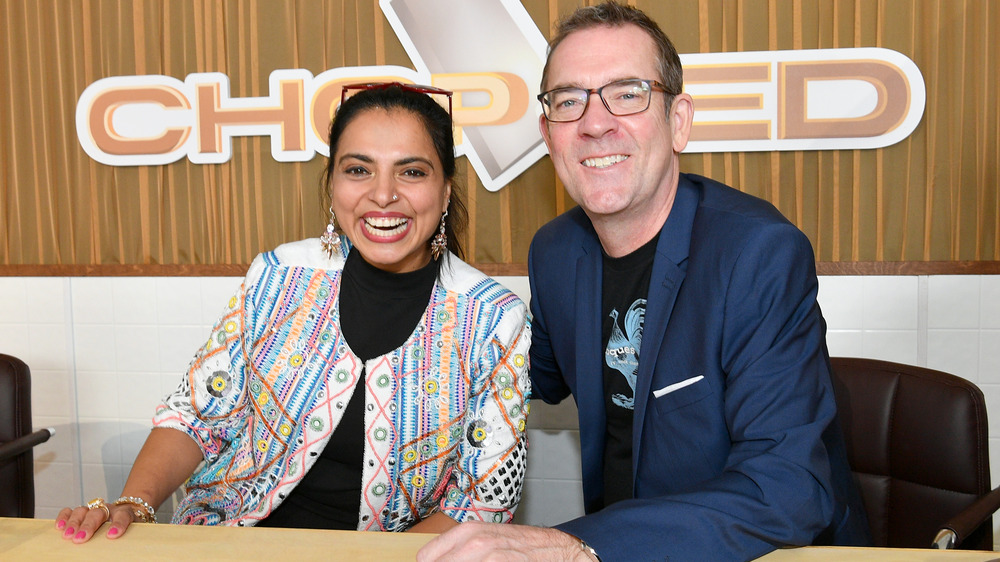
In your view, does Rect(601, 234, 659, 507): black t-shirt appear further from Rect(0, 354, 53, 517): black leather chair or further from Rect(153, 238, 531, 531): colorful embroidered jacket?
Rect(0, 354, 53, 517): black leather chair

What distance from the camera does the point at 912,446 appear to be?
1.80 metres

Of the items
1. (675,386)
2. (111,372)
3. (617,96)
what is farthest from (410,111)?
(111,372)

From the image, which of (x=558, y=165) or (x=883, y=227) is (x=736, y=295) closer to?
(x=558, y=165)

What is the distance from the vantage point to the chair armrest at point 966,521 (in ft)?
4.86

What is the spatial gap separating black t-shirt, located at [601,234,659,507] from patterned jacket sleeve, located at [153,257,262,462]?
2.91 feet

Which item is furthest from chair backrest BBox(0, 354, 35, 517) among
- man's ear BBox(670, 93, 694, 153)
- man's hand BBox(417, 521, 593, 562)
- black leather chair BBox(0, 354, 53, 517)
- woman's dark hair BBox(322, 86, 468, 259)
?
man's ear BBox(670, 93, 694, 153)

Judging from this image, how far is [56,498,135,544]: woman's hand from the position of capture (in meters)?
1.29

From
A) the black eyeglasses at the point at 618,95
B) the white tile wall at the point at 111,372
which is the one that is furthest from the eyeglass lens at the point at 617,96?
the white tile wall at the point at 111,372

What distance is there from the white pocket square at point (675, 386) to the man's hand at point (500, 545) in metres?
0.50

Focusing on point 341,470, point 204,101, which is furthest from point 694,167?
point 204,101

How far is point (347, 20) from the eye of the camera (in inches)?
118

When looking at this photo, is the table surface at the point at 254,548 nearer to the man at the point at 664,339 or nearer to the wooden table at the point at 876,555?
the wooden table at the point at 876,555

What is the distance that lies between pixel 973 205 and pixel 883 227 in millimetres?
310

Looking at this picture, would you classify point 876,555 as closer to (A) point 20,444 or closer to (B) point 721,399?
(B) point 721,399
